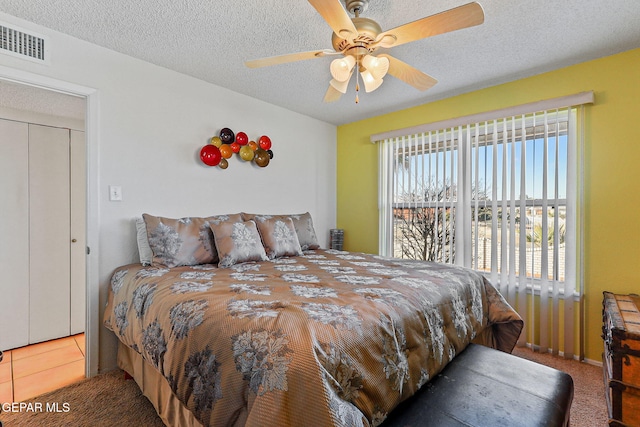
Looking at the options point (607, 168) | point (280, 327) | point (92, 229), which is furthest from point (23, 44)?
point (607, 168)

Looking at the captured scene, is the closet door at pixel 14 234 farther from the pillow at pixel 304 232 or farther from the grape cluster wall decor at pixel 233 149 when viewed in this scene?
the pillow at pixel 304 232

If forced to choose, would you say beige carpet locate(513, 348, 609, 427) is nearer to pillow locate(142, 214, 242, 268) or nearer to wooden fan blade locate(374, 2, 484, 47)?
wooden fan blade locate(374, 2, 484, 47)

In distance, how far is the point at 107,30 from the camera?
6.60 ft

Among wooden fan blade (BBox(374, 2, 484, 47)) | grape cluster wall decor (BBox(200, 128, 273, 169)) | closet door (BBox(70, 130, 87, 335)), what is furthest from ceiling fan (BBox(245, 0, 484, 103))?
closet door (BBox(70, 130, 87, 335))

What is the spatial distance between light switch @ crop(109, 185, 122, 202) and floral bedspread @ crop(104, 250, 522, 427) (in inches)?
25.5

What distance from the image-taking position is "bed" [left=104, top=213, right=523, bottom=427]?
91 cm

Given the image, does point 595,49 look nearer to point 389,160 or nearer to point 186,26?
point 389,160

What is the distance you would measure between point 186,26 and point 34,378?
2708mm

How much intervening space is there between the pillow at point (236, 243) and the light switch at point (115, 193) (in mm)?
715

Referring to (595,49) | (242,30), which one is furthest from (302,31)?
(595,49)

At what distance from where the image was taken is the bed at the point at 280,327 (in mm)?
914

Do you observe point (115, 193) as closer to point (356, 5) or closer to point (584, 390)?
point (356, 5)

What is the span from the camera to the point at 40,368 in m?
2.31

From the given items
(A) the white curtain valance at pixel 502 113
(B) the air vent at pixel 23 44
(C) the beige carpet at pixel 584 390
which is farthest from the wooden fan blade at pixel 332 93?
(C) the beige carpet at pixel 584 390
